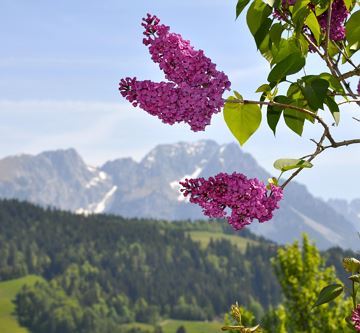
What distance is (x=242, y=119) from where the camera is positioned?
356 cm

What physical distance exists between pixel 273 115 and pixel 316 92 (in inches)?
17.3

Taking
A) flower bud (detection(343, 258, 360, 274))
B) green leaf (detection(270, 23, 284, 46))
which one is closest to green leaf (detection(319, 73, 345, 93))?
green leaf (detection(270, 23, 284, 46))

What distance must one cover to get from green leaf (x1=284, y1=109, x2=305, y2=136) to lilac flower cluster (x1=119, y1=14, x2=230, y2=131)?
2.11 ft

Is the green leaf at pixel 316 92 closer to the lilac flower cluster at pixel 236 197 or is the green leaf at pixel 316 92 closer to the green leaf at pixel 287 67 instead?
the green leaf at pixel 287 67

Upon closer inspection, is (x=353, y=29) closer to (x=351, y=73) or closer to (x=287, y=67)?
(x=351, y=73)

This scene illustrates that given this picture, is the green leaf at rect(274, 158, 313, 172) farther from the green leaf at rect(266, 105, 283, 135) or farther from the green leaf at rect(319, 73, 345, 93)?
the green leaf at rect(319, 73, 345, 93)

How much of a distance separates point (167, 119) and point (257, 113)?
58cm

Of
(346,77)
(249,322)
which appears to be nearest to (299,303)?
(249,322)

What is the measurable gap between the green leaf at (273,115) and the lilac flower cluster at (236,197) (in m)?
0.36

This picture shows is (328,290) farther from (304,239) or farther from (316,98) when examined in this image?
(304,239)

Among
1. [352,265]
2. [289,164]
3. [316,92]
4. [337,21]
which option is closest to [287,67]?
[316,92]

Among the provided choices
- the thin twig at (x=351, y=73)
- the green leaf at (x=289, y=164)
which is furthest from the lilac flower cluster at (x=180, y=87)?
the thin twig at (x=351, y=73)

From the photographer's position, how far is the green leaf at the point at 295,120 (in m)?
3.68

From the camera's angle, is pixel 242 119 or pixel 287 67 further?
pixel 242 119
